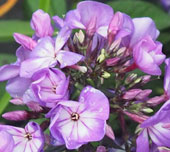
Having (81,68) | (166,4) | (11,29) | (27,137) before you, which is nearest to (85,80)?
(81,68)

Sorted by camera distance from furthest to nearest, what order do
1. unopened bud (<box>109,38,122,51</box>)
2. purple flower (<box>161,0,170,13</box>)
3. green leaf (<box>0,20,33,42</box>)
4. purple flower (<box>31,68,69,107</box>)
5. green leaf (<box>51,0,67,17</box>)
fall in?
purple flower (<box>161,0,170,13</box>)
green leaf (<box>51,0,67,17</box>)
green leaf (<box>0,20,33,42</box>)
unopened bud (<box>109,38,122,51</box>)
purple flower (<box>31,68,69,107</box>)

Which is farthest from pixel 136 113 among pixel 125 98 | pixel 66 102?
pixel 66 102

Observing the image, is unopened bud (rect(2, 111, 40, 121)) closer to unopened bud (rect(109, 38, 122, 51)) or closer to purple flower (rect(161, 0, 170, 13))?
unopened bud (rect(109, 38, 122, 51))

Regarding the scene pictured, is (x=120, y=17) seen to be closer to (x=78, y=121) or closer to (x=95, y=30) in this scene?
(x=95, y=30)

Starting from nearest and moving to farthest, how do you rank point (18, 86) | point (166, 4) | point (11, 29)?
point (18, 86) < point (11, 29) < point (166, 4)

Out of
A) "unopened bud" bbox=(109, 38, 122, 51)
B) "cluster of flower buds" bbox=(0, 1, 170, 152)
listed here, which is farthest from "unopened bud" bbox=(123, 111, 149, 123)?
"unopened bud" bbox=(109, 38, 122, 51)

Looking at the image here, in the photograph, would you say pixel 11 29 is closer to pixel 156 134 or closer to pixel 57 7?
pixel 57 7
